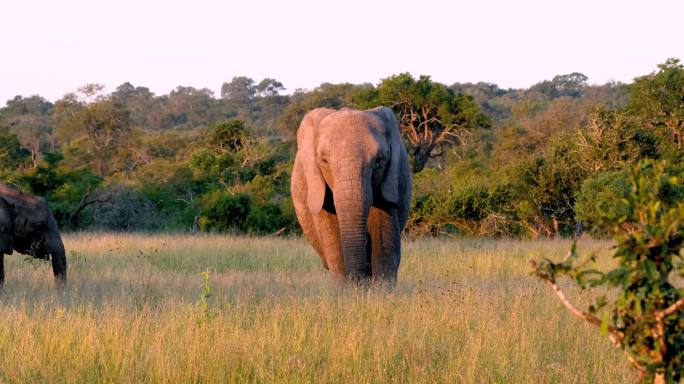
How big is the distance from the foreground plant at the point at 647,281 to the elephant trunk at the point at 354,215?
559cm

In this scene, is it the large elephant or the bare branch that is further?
the large elephant

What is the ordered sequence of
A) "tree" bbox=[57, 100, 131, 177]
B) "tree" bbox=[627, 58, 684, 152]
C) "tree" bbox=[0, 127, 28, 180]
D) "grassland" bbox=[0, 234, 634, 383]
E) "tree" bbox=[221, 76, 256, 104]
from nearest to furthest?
"grassland" bbox=[0, 234, 634, 383] < "tree" bbox=[627, 58, 684, 152] < "tree" bbox=[0, 127, 28, 180] < "tree" bbox=[57, 100, 131, 177] < "tree" bbox=[221, 76, 256, 104]

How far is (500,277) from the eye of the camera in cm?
1141

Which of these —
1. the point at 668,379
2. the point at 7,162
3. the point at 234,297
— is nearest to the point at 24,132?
the point at 7,162

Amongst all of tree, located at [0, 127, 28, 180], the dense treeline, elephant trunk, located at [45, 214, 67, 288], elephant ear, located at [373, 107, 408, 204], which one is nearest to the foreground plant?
elephant ear, located at [373, 107, 408, 204]

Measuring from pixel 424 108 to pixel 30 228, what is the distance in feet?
65.3

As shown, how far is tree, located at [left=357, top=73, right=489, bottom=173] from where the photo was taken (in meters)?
28.0

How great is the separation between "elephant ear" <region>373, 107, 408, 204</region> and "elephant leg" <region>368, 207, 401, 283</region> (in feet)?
0.80

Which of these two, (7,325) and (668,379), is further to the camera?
(7,325)

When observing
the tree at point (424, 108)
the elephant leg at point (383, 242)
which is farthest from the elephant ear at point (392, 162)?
the tree at point (424, 108)

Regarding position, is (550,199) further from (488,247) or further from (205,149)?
(205,149)

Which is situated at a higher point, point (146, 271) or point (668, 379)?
point (668, 379)

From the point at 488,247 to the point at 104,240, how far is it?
6.79m

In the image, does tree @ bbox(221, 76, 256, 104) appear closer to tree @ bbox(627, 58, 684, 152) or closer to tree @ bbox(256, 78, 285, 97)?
tree @ bbox(256, 78, 285, 97)
